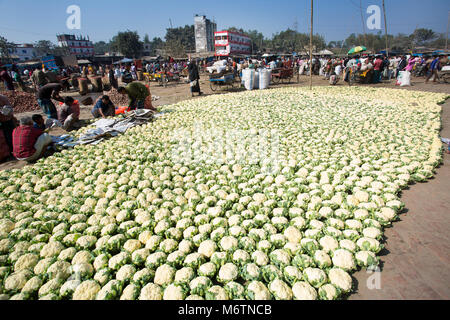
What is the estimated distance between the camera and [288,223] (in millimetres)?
2984

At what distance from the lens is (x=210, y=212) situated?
321 centimetres

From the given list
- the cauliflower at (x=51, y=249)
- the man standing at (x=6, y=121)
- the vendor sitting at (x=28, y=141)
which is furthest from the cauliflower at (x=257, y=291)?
the man standing at (x=6, y=121)

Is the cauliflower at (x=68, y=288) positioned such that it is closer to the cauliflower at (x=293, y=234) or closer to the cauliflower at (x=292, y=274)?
the cauliflower at (x=292, y=274)

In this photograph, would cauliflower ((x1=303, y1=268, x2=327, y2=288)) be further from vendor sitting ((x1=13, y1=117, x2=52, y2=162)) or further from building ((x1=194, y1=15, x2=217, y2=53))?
building ((x1=194, y1=15, x2=217, y2=53))

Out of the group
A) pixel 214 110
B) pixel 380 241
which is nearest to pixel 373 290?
pixel 380 241

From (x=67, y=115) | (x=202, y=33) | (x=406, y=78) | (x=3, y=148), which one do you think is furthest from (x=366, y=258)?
(x=202, y=33)

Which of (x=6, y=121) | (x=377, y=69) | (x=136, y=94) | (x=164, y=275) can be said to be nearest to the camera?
(x=164, y=275)

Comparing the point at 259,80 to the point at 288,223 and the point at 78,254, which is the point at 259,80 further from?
the point at 78,254

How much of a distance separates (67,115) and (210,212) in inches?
302

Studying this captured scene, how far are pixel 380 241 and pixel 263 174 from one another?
196cm

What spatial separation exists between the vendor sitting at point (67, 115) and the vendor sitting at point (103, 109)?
897 mm

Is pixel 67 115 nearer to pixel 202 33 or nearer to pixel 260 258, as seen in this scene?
pixel 260 258

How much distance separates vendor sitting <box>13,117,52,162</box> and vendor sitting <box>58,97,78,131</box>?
7.71ft

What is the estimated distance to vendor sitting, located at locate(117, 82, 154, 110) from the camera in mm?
8484
